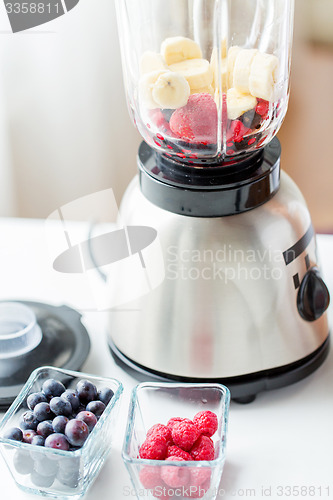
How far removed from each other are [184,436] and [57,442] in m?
0.14

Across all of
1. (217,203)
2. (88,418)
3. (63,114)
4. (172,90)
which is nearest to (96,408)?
(88,418)

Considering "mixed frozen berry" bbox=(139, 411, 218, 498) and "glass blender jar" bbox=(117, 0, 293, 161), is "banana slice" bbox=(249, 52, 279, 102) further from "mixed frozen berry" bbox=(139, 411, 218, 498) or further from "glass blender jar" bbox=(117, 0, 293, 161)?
"mixed frozen berry" bbox=(139, 411, 218, 498)

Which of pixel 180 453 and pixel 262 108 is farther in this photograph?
pixel 262 108

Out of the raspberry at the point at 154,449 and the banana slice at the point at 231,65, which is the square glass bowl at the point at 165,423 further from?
the banana slice at the point at 231,65

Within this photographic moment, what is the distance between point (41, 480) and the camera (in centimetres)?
82

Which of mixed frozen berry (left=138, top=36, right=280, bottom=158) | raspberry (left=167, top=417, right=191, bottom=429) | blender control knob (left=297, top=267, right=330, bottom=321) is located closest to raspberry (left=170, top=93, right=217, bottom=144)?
mixed frozen berry (left=138, top=36, right=280, bottom=158)

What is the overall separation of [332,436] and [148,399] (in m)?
0.24

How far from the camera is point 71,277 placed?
116cm

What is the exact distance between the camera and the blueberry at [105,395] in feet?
2.87

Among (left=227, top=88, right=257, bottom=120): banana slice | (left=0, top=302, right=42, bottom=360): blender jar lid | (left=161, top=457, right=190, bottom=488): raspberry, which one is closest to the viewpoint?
(left=161, top=457, right=190, bottom=488): raspberry

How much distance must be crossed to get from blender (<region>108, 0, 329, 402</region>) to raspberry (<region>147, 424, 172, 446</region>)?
0.12m

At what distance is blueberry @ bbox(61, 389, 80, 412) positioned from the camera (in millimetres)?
853

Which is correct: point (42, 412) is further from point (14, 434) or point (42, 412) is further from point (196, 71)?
point (196, 71)

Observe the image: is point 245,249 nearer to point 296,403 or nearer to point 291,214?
point 291,214
